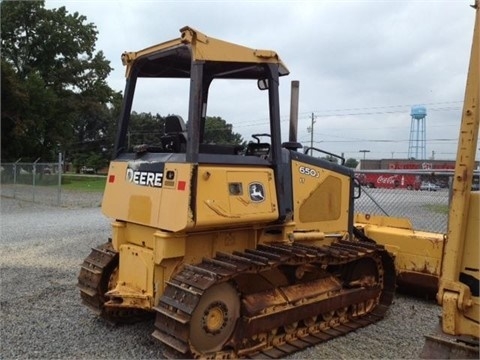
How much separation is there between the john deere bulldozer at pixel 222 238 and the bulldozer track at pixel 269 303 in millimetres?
13

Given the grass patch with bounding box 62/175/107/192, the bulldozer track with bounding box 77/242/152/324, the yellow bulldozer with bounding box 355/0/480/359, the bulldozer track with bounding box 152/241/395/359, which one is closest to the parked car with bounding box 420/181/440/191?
the bulldozer track with bounding box 152/241/395/359

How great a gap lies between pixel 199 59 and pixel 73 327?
3.18 metres

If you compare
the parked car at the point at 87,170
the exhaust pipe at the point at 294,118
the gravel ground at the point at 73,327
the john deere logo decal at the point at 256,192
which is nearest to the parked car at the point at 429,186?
the gravel ground at the point at 73,327

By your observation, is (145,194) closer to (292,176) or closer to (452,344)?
(292,176)

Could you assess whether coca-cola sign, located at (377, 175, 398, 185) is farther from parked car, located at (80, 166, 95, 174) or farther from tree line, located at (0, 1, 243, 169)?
parked car, located at (80, 166, 95, 174)

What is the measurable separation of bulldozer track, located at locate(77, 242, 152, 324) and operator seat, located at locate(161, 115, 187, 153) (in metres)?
1.36

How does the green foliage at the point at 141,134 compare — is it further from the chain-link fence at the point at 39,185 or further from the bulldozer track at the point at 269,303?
the chain-link fence at the point at 39,185

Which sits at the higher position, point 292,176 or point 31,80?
point 31,80

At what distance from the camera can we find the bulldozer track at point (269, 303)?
399 centimetres

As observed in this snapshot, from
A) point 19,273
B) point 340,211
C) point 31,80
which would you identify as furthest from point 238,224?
point 31,80

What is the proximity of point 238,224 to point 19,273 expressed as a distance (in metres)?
4.45

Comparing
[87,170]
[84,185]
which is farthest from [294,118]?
[87,170]

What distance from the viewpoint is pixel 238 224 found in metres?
4.68

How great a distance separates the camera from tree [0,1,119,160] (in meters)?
32.9
